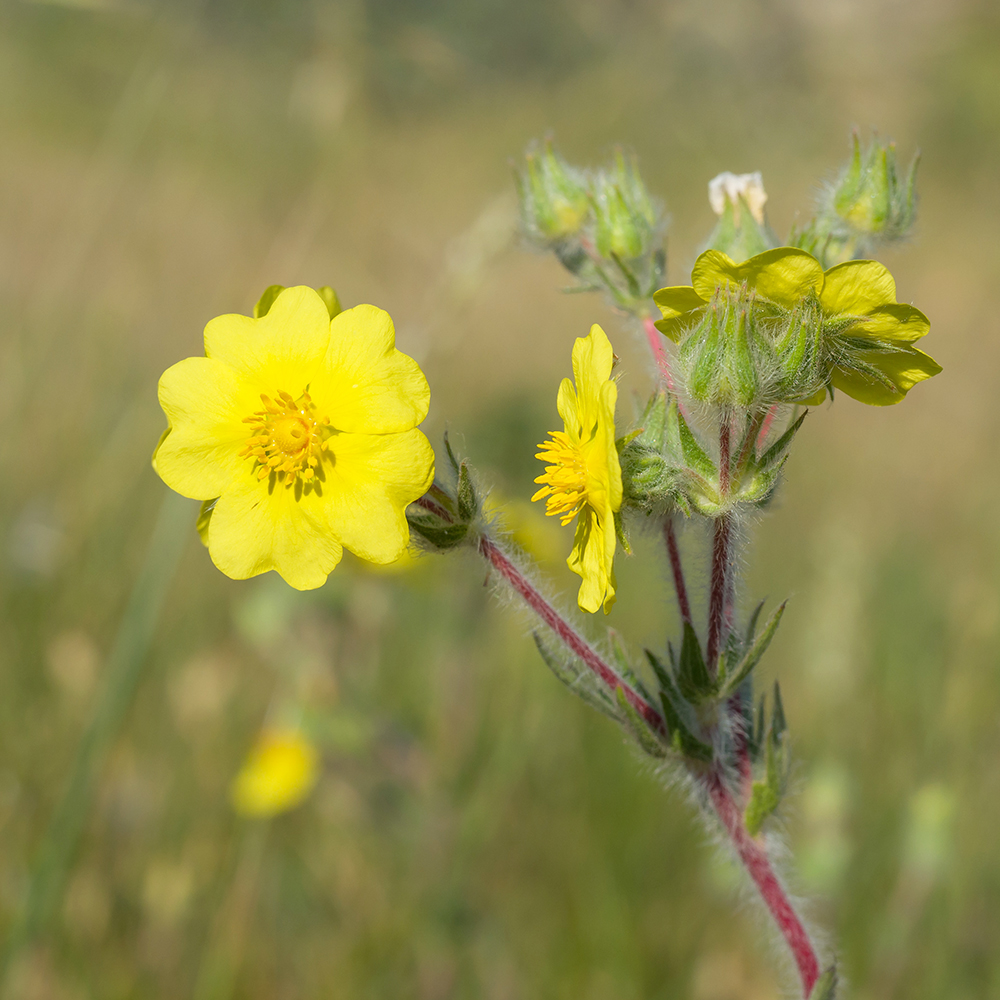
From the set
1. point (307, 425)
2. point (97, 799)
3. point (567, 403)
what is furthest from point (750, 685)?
point (97, 799)

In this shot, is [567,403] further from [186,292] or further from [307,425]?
[186,292]

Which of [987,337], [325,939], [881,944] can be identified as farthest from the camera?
[987,337]

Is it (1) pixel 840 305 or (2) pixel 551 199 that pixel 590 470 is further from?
(2) pixel 551 199

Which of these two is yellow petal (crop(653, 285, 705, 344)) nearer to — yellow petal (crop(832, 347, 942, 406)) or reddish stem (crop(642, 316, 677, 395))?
reddish stem (crop(642, 316, 677, 395))

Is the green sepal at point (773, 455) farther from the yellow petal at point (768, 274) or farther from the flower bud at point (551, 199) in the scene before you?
the flower bud at point (551, 199)

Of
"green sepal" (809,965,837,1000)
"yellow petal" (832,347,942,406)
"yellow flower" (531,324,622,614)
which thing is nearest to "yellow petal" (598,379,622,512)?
"yellow flower" (531,324,622,614)

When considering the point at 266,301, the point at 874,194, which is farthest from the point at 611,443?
the point at 874,194
